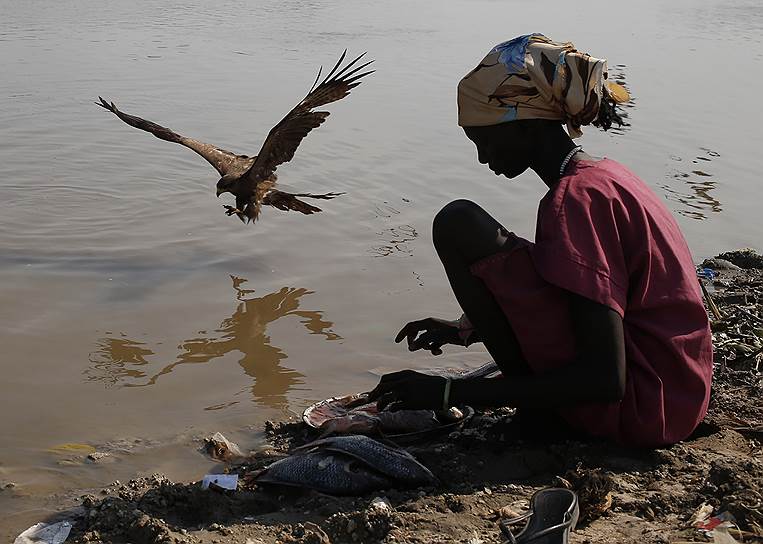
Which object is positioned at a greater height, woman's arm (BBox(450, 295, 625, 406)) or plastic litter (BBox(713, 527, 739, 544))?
woman's arm (BBox(450, 295, 625, 406))

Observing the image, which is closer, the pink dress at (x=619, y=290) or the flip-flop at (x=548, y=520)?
the flip-flop at (x=548, y=520)

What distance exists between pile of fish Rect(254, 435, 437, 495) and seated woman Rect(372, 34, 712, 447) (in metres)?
0.23

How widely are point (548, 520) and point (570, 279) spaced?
0.62 m

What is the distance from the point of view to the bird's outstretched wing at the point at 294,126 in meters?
6.25

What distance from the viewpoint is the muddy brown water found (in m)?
4.01

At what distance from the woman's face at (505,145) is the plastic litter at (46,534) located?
1.65 m

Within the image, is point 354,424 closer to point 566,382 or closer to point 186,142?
point 566,382

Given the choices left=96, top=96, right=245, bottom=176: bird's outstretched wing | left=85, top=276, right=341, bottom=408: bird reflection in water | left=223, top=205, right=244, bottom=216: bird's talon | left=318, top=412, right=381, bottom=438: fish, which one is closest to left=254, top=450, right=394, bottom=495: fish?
left=318, top=412, right=381, bottom=438: fish

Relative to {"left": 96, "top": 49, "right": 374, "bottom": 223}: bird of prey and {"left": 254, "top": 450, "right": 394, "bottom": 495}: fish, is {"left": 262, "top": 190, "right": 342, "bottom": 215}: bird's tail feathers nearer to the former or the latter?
{"left": 96, "top": 49, "right": 374, "bottom": 223}: bird of prey

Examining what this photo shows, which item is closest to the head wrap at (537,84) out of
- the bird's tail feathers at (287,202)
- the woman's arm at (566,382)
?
the woman's arm at (566,382)

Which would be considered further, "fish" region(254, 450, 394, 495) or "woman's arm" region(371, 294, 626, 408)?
"fish" region(254, 450, 394, 495)

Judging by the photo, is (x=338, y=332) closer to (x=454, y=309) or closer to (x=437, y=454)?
(x=454, y=309)

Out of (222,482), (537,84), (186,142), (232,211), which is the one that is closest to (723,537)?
(537,84)

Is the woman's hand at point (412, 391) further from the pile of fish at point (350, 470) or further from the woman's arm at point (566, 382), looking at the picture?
the pile of fish at point (350, 470)
